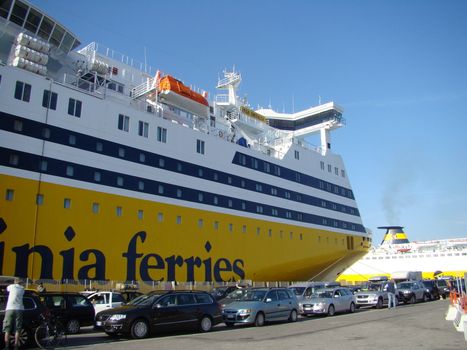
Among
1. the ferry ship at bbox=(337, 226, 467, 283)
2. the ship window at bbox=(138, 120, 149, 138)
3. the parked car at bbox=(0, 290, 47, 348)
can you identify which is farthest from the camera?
the ferry ship at bbox=(337, 226, 467, 283)

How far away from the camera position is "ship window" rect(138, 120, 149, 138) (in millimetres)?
23875

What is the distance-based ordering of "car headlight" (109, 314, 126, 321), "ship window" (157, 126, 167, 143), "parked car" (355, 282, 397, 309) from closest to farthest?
"car headlight" (109, 314, 126, 321), "parked car" (355, 282, 397, 309), "ship window" (157, 126, 167, 143)

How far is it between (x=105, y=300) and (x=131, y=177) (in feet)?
26.2

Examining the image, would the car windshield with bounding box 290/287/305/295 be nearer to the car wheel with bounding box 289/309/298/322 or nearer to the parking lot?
the car wheel with bounding box 289/309/298/322

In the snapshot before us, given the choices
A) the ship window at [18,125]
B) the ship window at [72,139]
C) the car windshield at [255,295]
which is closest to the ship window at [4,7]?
the ship window at [18,125]

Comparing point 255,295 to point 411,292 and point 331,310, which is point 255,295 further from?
point 411,292

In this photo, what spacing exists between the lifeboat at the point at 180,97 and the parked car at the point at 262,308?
1469 cm

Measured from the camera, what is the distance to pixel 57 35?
22.6 m

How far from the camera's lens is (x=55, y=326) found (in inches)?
408

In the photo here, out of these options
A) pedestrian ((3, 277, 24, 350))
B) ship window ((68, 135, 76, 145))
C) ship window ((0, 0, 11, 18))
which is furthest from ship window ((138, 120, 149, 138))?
pedestrian ((3, 277, 24, 350))

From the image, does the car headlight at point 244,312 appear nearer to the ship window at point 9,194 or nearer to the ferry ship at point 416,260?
the ship window at point 9,194

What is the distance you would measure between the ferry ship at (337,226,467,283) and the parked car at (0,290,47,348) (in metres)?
59.3

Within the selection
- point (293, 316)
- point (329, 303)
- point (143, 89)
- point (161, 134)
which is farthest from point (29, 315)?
point (143, 89)

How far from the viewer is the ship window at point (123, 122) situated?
22.9 m
